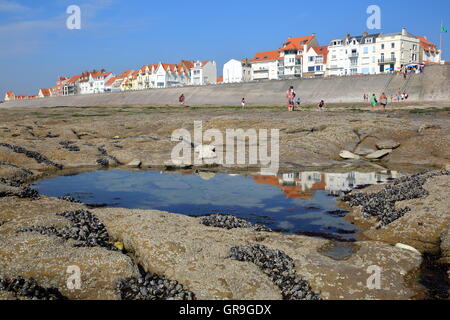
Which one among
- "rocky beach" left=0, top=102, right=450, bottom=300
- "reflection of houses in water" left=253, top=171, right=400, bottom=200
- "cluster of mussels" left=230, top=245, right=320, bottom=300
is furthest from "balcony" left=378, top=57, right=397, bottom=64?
"cluster of mussels" left=230, top=245, right=320, bottom=300

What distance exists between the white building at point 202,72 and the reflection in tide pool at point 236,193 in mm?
154029

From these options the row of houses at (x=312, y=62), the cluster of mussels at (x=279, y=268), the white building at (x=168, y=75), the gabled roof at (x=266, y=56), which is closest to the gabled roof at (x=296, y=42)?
the row of houses at (x=312, y=62)

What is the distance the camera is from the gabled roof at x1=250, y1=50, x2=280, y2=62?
155250mm

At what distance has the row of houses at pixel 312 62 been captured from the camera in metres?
123

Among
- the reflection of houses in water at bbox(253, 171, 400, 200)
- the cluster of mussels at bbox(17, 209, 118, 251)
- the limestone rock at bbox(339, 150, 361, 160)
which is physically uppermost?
the limestone rock at bbox(339, 150, 361, 160)

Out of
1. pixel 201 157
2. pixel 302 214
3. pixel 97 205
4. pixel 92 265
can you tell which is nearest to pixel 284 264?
pixel 92 265

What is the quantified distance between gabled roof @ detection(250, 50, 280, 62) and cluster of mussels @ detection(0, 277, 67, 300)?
151811 millimetres

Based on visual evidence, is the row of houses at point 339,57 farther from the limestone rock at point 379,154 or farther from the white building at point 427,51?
the limestone rock at point 379,154

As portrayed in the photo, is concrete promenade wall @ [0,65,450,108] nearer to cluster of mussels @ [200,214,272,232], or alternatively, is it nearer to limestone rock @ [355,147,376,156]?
limestone rock @ [355,147,376,156]

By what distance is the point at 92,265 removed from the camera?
858 cm

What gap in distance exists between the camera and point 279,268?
8.96 metres

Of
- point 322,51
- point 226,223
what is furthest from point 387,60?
point 226,223
